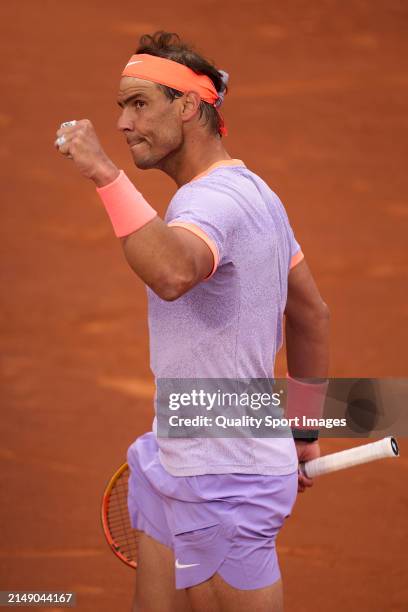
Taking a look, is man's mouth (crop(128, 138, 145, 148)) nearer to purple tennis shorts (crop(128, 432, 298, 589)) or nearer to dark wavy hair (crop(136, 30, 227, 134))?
dark wavy hair (crop(136, 30, 227, 134))

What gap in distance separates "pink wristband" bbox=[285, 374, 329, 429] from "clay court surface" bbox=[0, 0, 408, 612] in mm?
1824

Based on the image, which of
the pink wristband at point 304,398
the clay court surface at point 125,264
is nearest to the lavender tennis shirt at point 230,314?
the pink wristband at point 304,398

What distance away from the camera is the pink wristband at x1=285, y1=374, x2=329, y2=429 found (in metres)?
2.99

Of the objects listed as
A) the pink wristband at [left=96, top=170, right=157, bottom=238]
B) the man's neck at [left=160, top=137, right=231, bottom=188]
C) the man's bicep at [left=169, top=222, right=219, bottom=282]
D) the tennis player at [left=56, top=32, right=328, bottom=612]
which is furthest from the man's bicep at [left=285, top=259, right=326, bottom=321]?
the pink wristband at [left=96, top=170, right=157, bottom=238]

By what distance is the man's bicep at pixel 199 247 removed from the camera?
2.17m

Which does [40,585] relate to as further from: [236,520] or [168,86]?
[168,86]

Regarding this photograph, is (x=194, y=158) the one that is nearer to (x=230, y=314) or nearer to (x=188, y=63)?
(x=188, y=63)

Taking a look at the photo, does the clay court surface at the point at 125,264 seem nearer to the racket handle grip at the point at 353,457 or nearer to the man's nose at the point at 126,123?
the racket handle grip at the point at 353,457

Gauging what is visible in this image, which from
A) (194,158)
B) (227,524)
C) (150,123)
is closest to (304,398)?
(227,524)

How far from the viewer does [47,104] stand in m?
6.48

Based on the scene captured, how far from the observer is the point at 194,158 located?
2607 mm

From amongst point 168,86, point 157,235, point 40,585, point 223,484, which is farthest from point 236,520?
point 40,585

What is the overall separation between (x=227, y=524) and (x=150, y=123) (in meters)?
0.95

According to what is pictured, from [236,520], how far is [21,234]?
3.90 metres
